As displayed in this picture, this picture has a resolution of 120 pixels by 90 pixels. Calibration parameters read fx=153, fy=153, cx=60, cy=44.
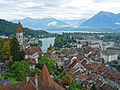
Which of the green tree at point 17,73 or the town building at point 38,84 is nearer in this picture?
the town building at point 38,84

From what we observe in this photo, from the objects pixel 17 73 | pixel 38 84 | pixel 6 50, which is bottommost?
pixel 17 73

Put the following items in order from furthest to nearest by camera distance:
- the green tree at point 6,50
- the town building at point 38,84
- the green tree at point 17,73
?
the green tree at point 6,50, the green tree at point 17,73, the town building at point 38,84

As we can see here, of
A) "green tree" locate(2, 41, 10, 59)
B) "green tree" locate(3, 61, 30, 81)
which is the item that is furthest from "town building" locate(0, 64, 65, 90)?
"green tree" locate(2, 41, 10, 59)

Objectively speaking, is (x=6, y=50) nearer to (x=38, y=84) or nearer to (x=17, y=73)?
(x=17, y=73)

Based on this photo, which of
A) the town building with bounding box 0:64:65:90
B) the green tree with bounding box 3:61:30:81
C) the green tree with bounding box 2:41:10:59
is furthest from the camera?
the green tree with bounding box 2:41:10:59

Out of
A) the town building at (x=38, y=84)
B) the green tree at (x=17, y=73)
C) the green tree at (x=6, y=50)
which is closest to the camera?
the town building at (x=38, y=84)

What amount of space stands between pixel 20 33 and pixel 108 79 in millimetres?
21301

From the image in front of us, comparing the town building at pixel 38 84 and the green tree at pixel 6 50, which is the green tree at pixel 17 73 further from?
the town building at pixel 38 84

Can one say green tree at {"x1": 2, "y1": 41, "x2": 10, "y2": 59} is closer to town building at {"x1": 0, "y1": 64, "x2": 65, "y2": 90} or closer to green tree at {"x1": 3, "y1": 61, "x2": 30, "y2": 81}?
green tree at {"x1": 3, "y1": 61, "x2": 30, "y2": 81}

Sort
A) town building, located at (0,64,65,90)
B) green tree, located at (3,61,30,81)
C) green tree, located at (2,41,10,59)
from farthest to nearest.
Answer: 1. green tree, located at (2,41,10,59)
2. green tree, located at (3,61,30,81)
3. town building, located at (0,64,65,90)

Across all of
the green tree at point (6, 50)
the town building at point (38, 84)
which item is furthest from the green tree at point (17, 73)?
the town building at point (38, 84)

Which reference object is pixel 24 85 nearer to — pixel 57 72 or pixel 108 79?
pixel 57 72

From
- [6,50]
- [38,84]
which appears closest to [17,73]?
[6,50]

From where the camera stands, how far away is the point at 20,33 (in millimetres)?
35125
